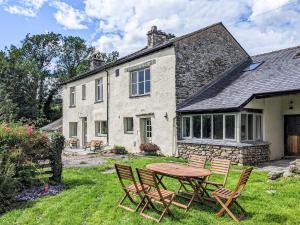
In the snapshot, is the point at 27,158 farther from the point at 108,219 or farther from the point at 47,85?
the point at 47,85

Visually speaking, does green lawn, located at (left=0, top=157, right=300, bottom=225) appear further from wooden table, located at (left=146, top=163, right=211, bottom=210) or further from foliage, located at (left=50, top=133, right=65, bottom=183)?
foliage, located at (left=50, top=133, right=65, bottom=183)

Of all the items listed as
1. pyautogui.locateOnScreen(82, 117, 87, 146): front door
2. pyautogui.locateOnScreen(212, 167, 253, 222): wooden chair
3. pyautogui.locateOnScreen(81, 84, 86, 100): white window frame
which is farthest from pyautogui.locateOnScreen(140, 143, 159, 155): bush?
pyautogui.locateOnScreen(212, 167, 253, 222): wooden chair

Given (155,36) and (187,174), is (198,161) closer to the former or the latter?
(187,174)

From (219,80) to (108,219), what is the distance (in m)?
14.3

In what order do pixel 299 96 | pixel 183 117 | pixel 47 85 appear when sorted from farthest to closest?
pixel 47 85, pixel 183 117, pixel 299 96

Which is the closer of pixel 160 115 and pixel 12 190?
pixel 12 190

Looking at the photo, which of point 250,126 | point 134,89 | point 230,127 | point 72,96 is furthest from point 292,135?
→ point 72,96

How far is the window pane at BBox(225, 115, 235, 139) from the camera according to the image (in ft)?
48.2

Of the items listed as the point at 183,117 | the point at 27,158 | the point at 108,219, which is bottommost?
the point at 108,219

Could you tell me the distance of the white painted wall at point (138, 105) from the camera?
17.8 metres

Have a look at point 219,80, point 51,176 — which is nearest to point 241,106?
point 219,80

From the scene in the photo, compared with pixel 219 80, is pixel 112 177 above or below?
below

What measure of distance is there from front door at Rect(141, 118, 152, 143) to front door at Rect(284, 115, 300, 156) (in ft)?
25.7

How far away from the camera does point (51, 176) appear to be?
1025 cm
